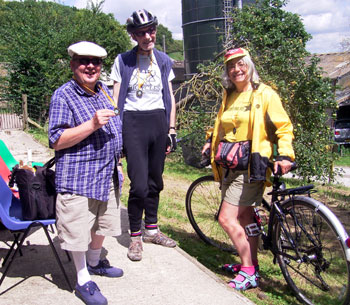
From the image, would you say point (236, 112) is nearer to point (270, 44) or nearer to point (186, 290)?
point (186, 290)

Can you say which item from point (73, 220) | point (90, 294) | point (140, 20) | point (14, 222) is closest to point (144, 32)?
point (140, 20)

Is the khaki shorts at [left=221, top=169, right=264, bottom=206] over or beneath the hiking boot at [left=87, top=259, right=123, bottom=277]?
over

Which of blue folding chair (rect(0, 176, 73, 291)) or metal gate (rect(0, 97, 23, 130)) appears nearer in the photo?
blue folding chair (rect(0, 176, 73, 291))

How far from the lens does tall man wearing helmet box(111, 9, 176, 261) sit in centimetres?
357

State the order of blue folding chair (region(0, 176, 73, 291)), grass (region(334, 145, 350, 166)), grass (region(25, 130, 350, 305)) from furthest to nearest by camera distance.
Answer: grass (region(334, 145, 350, 166)) → grass (region(25, 130, 350, 305)) → blue folding chair (region(0, 176, 73, 291))

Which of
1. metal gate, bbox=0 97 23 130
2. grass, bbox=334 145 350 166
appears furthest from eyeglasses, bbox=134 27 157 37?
grass, bbox=334 145 350 166

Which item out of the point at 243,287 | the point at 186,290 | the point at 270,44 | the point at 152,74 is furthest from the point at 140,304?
the point at 270,44

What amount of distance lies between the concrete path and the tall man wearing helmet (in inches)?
8.8

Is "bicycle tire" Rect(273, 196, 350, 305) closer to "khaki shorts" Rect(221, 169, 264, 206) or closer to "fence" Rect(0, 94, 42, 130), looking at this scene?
"khaki shorts" Rect(221, 169, 264, 206)

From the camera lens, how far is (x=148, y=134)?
3.62m

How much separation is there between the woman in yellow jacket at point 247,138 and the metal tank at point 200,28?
2573cm

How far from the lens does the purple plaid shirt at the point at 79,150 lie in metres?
2.74

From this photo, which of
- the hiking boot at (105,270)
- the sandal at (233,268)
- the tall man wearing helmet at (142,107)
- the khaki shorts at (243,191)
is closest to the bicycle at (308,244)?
the khaki shorts at (243,191)

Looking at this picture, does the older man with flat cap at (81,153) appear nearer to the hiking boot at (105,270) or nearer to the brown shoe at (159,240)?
the hiking boot at (105,270)
